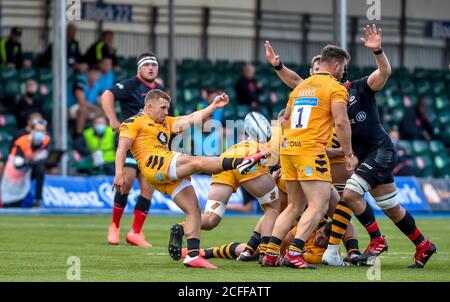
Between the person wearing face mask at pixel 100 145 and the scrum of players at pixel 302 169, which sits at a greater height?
the scrum of players at pixel 302 169

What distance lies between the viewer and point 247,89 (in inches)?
1140

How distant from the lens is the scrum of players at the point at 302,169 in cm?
1259

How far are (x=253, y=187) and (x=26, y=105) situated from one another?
1328 centimetres

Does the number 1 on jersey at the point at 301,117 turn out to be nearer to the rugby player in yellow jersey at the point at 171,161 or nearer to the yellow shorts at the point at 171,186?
the rugby player in yellow jersey at the point at 171,161

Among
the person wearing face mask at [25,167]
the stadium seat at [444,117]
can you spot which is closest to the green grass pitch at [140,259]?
the person wearing face mask at [25,167]

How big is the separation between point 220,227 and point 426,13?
1672 centimetres

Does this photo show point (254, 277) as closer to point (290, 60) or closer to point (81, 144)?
point (81, 144)

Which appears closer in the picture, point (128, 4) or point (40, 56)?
point (40, 56)

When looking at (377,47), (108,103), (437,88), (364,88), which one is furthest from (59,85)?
(377,47)

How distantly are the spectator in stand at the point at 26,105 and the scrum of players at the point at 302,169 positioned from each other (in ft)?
40.4

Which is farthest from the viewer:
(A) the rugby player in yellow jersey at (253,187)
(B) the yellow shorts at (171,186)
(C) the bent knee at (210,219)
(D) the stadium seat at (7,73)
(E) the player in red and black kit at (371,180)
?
(D) the stadium seat at (7,73)
